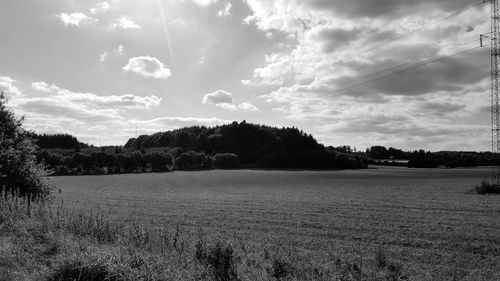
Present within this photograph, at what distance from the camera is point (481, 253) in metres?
15.6

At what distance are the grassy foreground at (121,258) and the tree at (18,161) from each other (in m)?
9.30

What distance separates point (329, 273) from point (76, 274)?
5866 millimetres

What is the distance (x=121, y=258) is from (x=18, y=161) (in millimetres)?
17299

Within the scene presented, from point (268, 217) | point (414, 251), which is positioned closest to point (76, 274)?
point (414, 251)

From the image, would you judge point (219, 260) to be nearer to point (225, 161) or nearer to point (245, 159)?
point (225, 161)

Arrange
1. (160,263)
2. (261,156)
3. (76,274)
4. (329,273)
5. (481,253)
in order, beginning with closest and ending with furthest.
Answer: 1. (76,274)
2. (160,263)
3. (329,273)
4. (481,253)
5. (261,156)

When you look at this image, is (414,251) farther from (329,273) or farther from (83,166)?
(83,166)

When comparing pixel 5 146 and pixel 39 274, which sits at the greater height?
pixel 5 146

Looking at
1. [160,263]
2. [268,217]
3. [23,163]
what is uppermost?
[23,163]

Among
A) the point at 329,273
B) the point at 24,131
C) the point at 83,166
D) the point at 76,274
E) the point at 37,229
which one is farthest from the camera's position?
the point at 83,166

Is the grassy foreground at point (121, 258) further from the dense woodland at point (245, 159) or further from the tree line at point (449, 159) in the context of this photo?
the tree line at point (449, 159)

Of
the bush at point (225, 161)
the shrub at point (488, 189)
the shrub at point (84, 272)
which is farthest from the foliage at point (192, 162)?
the shrub at point (84, 272)

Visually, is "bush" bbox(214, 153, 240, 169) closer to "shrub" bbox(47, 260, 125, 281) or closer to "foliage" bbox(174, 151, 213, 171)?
"foliage" bbox(174, 151, 213, 171)

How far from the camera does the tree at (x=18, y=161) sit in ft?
67.9
